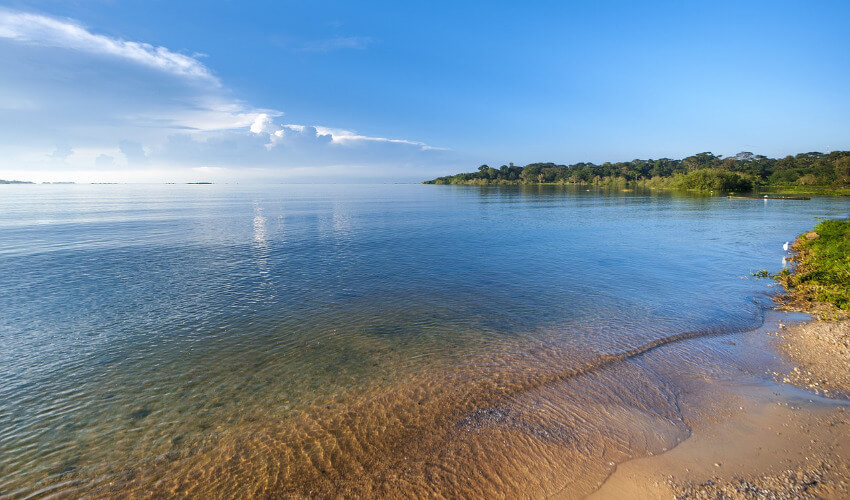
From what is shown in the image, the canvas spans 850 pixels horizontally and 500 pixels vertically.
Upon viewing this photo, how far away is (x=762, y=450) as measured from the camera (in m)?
7.48

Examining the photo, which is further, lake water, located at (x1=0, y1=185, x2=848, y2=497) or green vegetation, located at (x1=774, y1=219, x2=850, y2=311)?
green vegetation, located at (x1=774, y1=219, x2=850, y2=311)

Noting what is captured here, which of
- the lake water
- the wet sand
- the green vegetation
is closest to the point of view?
the wet sand

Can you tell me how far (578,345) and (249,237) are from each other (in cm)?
3592

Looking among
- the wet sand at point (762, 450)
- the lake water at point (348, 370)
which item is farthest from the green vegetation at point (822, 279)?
the wet sand at point (762, 450)

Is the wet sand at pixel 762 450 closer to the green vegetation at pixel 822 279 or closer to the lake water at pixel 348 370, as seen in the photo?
the lake water at pixel 348 370

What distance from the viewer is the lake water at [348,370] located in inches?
301

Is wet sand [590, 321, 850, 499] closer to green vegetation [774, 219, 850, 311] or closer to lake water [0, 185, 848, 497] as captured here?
lake water [0, 185, 848, 497]

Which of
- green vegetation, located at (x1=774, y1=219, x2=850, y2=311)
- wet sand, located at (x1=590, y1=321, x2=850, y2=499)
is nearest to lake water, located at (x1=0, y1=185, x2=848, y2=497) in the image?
wet sand, located at (x1=590, y1=321, x2=850, y2=499)

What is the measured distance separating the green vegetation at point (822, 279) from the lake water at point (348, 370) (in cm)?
160

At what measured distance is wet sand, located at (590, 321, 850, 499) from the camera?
657cm

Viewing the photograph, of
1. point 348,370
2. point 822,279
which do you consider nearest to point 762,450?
point 348,370

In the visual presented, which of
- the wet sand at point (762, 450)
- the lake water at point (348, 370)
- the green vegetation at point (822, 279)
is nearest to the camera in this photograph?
the wet sand at point (762, 450)

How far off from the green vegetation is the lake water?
1597mm

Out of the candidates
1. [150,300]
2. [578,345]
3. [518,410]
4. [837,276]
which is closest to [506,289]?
[578,345]
